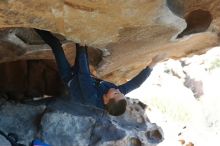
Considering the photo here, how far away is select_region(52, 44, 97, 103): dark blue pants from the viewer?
13.5 ft

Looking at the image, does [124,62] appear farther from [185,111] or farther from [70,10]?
[185,111]

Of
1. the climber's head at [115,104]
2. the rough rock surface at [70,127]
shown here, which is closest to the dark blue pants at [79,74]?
the climber's head at [115,104]

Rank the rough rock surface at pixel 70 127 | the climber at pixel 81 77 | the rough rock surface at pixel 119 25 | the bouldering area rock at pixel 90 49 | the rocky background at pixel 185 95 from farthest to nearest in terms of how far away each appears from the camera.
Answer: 1. the rocky background at pixel 185 95
2. the rough rock surface at pixel 70 127
3. the climber at pixel 81 77
4. the bouldering area rock at pixel 90 49
5. the rough rock surface at pixel 119 25

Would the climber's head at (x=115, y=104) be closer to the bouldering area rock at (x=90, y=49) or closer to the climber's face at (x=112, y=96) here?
the climber's face at (x=112, y=96)

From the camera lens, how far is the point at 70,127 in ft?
18.0

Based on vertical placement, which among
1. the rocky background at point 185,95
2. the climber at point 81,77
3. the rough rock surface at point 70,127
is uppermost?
the climber at point 81,77

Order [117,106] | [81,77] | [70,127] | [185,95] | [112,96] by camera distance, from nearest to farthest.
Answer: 1. [117,106]
2. [112,96]
3. [81,77]
4. [70,127]
5. [185,95]

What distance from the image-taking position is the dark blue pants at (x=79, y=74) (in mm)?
4125

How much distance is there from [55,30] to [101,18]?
476 millimetres

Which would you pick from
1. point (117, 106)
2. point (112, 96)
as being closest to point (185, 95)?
point (112, 96)

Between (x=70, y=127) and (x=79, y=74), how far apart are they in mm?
1565

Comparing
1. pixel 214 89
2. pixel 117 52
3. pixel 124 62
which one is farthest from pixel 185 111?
pixel 117 52

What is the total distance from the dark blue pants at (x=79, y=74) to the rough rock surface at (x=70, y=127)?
4.31 ft

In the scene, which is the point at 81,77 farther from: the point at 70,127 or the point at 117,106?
the point at 70,127
